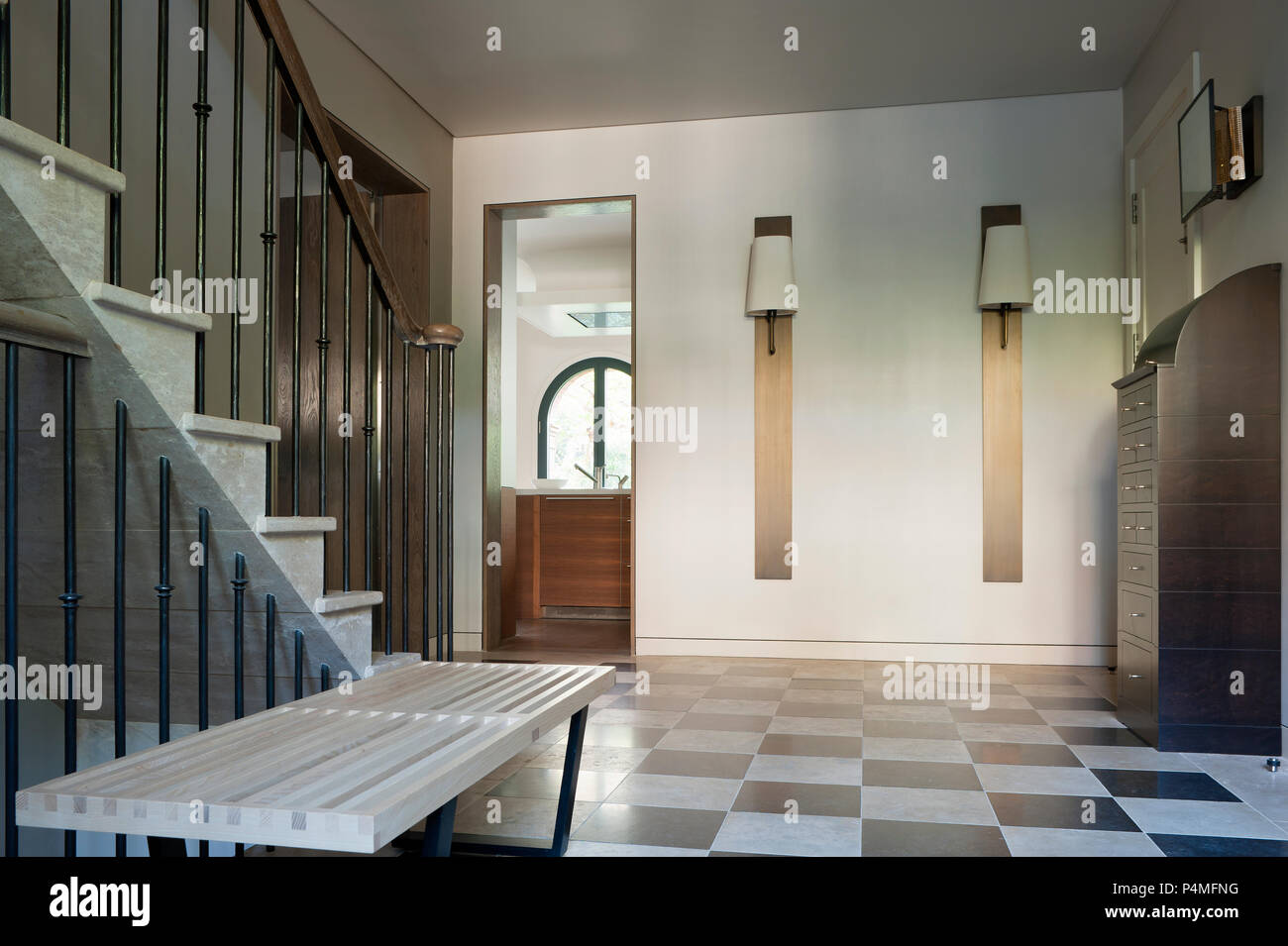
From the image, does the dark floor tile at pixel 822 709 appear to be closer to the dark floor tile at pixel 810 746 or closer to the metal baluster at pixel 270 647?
the dark floor tile at pixel 810 746

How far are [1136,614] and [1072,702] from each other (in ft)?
2.20

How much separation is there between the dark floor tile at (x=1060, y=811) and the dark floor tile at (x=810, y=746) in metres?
0.56

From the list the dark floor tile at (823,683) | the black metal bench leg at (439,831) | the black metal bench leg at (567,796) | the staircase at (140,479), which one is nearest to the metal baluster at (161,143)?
the staircase at (140,479)

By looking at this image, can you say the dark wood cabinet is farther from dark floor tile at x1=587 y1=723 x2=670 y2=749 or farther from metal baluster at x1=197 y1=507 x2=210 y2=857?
metal baluster at x1=197 y1=507 x2=210 y2=857

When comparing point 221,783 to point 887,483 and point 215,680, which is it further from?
point 887,483

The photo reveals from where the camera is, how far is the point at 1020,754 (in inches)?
117

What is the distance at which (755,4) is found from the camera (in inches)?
159

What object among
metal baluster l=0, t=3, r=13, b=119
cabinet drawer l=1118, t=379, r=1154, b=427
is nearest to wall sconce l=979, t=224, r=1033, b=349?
cabinet drawer l=1118, t=379, r=1154, b=427

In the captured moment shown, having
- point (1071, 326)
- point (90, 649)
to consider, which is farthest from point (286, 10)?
point (1071, 326)

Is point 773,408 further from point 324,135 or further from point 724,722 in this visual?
point 324,135

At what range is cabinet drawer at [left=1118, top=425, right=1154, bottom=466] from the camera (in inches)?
124

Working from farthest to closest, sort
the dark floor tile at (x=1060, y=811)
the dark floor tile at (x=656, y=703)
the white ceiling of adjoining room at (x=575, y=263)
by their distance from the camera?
the white ceiling of adjoining room at (x=575, y=263)
the dark floor tile at (x=656, y=703)
the dark floor tile at (x=1060, y=811)

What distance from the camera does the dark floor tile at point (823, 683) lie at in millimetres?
4160

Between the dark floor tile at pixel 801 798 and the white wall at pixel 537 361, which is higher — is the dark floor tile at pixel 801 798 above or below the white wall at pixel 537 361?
below
